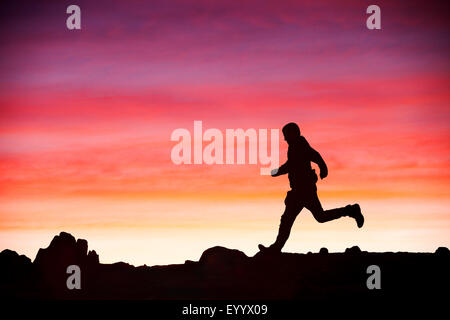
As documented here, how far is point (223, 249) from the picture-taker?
613 inches

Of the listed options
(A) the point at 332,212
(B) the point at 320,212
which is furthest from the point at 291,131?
(A) the point at 332,212

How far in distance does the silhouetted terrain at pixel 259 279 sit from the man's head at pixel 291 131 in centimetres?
258

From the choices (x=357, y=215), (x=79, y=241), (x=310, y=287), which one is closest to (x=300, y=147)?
(x=357, y=215)

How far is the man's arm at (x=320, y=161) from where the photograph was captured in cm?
1334

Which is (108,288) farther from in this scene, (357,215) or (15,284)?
(357,215)

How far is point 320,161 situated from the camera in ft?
43.9

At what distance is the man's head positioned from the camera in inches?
520

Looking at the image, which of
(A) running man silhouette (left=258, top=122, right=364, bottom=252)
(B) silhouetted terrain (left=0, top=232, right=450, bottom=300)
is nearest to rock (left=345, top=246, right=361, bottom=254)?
(B) silhouetted terrain (left=0, top=232, right=450, bottom=300)

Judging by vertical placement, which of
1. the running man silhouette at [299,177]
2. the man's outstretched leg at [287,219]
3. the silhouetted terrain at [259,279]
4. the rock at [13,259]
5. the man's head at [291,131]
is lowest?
the silhouetted terrain at [259,279]

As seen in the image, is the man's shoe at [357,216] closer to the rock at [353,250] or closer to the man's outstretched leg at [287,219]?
the man's outstretched leg at [287,219]

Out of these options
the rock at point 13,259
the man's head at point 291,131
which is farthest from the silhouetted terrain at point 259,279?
the rock at point 13,259

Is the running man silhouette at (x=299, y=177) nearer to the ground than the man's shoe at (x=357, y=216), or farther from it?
farther from it

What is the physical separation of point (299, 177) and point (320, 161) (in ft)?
1.80
